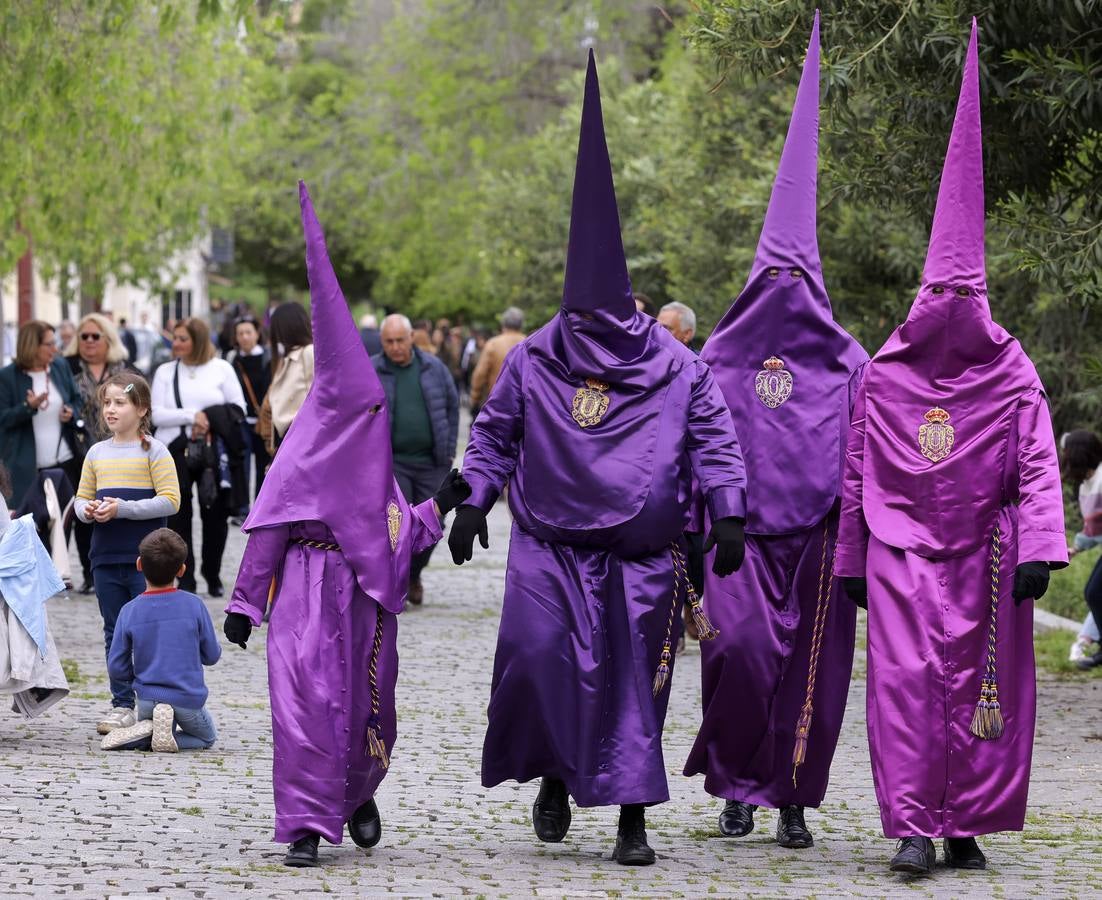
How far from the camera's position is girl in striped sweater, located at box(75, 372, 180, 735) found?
9891 mm

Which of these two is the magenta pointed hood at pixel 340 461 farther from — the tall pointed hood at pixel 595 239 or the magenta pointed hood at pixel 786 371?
the magenta pointed hood at pixel 786 371

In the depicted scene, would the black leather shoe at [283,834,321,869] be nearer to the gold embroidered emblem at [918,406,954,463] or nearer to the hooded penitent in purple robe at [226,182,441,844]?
the hooded penitent in purple robe at [226,182,441,844]

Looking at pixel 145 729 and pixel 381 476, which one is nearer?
pixel 381 476

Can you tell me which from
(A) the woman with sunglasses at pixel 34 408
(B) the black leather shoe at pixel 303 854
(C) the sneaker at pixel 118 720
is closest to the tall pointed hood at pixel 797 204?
(B) the black leather shoe at pixel 303 854

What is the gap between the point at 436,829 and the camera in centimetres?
768

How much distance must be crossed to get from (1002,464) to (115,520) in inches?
178

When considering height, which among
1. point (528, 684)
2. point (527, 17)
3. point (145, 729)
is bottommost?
point (145, 729)

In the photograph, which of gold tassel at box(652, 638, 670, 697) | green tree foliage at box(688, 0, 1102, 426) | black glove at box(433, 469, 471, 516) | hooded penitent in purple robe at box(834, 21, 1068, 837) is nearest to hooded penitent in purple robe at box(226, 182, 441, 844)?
black glove at box(433, 469, 471, 516)

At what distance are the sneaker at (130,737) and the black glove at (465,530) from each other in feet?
8.45

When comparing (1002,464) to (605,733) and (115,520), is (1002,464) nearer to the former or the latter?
(605,733)

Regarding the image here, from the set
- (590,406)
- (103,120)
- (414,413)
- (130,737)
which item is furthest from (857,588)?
(103,120)

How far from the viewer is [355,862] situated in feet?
22.9

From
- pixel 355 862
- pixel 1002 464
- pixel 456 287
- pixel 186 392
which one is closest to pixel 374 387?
pixel 355 862

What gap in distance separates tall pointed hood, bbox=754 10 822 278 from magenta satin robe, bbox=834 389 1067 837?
1.15 m
